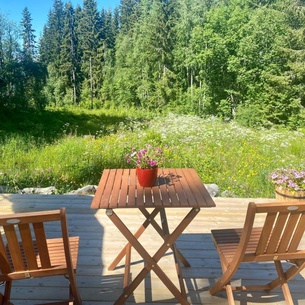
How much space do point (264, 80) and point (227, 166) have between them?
510 inches

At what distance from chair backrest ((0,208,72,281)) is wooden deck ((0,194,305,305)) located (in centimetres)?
55

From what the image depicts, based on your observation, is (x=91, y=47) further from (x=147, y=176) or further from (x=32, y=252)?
(x=32, y=252)

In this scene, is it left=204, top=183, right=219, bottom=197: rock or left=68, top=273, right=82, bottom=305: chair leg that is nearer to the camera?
left=68, top=273, right=82, bottom=305: chair leg

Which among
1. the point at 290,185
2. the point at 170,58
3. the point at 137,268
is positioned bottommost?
the point at 137,268

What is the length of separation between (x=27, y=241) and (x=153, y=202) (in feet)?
2.42

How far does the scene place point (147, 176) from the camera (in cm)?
207

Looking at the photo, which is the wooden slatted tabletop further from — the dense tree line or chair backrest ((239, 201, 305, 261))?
the dense tree line

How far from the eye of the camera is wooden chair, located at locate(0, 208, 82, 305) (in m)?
1.38

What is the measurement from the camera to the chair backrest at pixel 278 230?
1489 mm

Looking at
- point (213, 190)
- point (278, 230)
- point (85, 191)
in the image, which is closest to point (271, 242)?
point (278, 230)

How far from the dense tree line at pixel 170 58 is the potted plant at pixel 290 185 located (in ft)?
28.3

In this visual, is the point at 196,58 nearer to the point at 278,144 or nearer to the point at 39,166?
the point at 278,144

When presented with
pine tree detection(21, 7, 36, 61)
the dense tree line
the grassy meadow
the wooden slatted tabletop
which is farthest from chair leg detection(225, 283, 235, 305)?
pine tree detection(21, 7, 36, 61)

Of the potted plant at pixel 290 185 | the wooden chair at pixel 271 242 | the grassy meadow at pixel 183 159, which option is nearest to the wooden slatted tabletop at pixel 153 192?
the wooden chair at pixel 271 242
